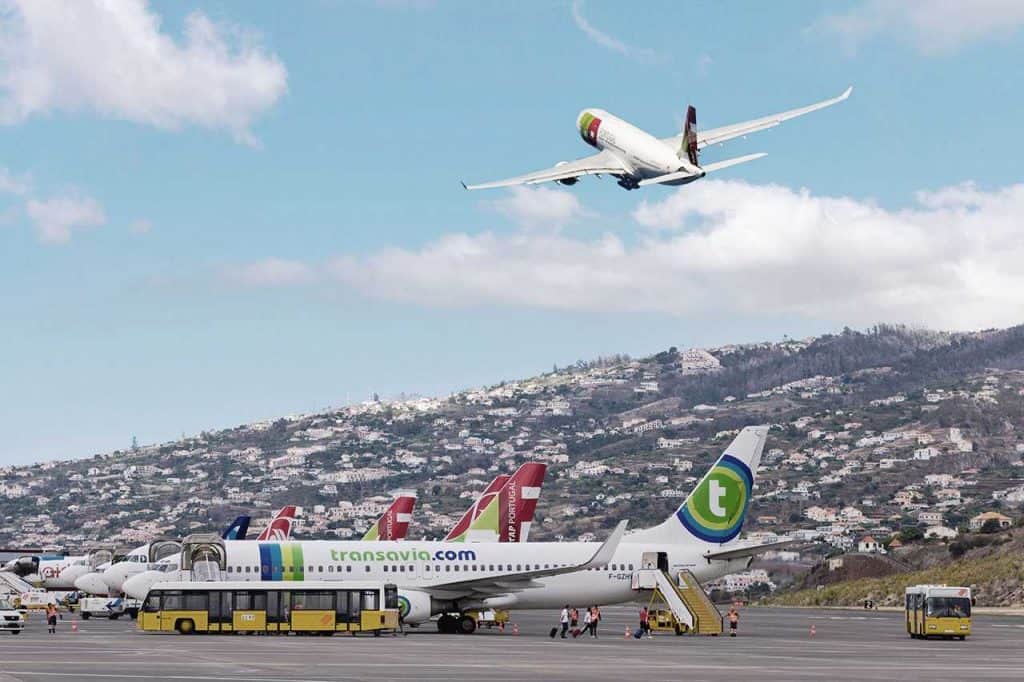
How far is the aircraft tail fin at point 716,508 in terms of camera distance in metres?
71.3

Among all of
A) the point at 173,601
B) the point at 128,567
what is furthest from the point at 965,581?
the point at 173,601

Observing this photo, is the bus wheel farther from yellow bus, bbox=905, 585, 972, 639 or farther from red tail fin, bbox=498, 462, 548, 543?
yellow bus, bbox=905, 585, 972, 639

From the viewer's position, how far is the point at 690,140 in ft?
227

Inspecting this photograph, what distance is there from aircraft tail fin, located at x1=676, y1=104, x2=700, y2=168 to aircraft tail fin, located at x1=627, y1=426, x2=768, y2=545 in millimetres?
12542

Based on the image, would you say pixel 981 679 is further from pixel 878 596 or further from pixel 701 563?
pixel 878 596

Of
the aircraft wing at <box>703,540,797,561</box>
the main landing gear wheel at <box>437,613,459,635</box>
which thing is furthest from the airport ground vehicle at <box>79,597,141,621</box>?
the aircraft wing at <box>703,540,797,561</box>

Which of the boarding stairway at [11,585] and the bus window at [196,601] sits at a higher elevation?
the boarding stairway at [11,585]

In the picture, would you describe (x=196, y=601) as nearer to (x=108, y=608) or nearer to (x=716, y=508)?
(x=716, y=508)

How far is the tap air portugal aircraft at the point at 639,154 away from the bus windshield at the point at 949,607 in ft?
65.1

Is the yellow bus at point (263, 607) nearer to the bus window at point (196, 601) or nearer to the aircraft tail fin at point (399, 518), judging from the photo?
the bus window at point (196, 601)

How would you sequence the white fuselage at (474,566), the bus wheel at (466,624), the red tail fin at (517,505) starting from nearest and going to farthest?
the white fuselage at (474,566) < the bus wheel at (466,624) < the red tail fin at (517,505)

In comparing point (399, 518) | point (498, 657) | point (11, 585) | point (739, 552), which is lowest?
point (498, 657)

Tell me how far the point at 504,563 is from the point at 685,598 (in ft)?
25.9

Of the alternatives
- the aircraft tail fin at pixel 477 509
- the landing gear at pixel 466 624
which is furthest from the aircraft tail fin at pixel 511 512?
the landing gear at pixel 466 624
